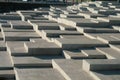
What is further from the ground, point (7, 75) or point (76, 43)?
point (76, 43)

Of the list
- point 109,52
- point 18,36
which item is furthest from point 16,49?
point 109,52

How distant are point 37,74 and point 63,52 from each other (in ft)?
8.80

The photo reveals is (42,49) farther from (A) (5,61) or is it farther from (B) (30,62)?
(A) (5,61)

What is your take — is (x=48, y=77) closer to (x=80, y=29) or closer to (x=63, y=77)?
(x=63, y=77)

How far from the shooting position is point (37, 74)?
34.8ft

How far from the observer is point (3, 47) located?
565 inches

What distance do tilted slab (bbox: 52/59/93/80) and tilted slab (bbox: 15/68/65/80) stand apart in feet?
0.75

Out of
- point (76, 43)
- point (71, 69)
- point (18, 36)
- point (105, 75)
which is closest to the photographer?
point (105, 75)

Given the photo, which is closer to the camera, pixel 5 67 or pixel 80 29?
pixel 5 67

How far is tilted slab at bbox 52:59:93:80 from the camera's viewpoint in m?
9.73

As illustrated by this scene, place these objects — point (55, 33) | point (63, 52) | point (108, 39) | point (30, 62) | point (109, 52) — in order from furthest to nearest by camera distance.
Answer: point (55, 33) → point (108, 39) → point (63, 52) → point (109, 52) → point (30, 62)

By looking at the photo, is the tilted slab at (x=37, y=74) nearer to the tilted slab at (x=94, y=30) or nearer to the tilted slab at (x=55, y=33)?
the tilted slab at (x=55, y=33)

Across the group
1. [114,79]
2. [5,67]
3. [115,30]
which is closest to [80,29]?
[115,30]

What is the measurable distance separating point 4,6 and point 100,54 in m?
31.6
